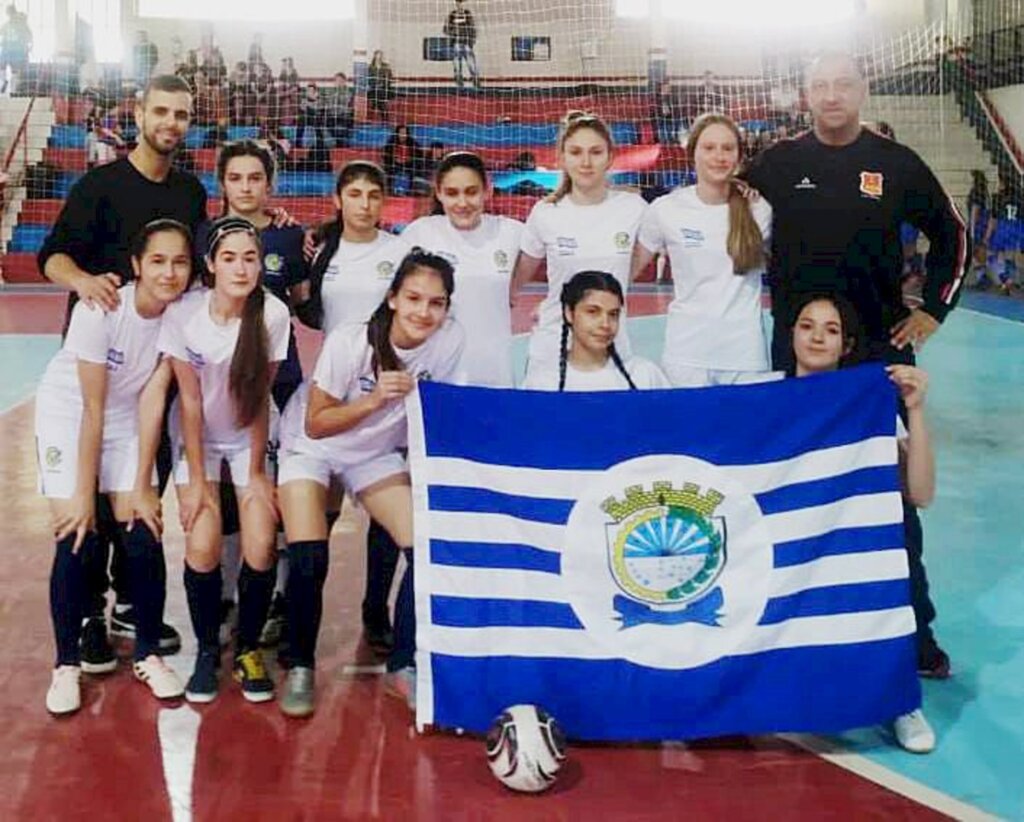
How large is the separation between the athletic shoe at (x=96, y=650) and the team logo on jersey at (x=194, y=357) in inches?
Result: 38.2

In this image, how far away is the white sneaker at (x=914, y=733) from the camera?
3.33 m

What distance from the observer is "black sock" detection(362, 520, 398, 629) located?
4137mm

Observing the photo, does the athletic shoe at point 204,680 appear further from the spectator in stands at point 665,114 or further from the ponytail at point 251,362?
the spectator in stands at point 665,114

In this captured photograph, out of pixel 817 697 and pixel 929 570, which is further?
pixel 929 570

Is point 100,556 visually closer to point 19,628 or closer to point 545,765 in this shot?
point 19,628

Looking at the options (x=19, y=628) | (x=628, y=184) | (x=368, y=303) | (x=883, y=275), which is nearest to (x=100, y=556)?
(x=19, y=628)

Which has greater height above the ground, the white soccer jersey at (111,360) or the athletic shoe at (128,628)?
the white soccer jersey at (111,360)

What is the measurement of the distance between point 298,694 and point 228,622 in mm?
819

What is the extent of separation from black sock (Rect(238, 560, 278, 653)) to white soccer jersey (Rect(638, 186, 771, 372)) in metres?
1.50

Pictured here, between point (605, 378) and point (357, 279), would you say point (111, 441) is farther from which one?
point (605, 378)

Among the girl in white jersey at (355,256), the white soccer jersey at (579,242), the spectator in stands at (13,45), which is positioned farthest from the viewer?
the spectator in stands at (13,45)

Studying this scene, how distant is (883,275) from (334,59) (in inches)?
793

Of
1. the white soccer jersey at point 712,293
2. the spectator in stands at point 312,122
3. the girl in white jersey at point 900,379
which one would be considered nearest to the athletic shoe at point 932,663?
the girl in white jersey at point 900,379

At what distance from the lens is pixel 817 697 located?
11.0 feet
